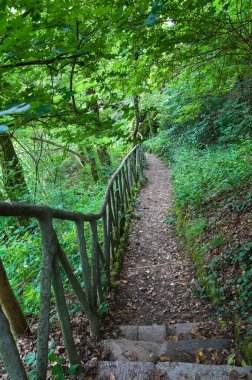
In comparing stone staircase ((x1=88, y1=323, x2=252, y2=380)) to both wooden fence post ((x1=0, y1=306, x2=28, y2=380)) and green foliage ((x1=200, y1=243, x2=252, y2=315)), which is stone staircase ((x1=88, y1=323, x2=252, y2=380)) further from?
wooden fence post ((x1=0, y1=306, x2=28, y2=380))

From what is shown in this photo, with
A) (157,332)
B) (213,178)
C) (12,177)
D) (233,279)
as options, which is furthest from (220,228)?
(12,177)

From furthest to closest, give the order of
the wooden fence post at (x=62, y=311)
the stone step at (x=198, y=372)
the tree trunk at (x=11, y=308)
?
1. the tree trunk at (x=11, y=308)
2. the stone step at (x=198, y=372)
3. the wooden fence post at (x=62, y=311)

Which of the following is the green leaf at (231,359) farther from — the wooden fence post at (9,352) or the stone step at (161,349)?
the wooden fence post at (9,352)

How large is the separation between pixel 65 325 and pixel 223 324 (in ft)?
6.49

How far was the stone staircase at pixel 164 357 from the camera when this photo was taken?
86.8 inches

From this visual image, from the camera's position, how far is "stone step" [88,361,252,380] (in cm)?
216

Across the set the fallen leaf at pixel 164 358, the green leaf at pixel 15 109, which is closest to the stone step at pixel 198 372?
the fallen leaf at pixel 164 358

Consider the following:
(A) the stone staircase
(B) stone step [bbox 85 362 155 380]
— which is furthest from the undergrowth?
(B) stone step [bbox 85 362 155 380]

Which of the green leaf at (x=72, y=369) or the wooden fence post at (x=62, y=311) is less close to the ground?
the wooden fence post at (x=62, y=311)

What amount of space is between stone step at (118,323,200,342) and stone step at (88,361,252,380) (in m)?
0.90

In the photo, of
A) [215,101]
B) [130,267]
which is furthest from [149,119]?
[130,267]

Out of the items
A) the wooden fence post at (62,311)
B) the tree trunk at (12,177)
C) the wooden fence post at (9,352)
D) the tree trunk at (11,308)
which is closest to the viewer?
the wooden fence post at (9,352)

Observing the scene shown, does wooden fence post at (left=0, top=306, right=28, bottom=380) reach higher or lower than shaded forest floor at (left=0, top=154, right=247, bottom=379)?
higher

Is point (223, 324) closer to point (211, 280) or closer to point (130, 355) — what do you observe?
point (211, 280)
